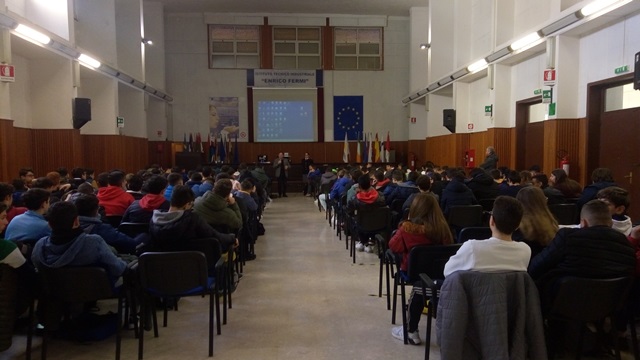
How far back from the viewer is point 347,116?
2036cm

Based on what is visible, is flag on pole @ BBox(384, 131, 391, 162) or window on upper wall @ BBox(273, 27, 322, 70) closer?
flag on pole @ BBox(384, 131, 391, 162)

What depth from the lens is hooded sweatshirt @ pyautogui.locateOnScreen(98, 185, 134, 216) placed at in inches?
208

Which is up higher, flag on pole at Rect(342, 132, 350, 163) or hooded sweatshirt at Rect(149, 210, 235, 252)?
flag on pole at Rect(342, 132, 350, 163)

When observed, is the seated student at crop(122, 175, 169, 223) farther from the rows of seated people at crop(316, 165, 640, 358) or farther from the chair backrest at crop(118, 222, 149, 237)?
the rows of seated people at crop(316, 165, 640, 358)

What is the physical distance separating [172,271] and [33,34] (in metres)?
7.50

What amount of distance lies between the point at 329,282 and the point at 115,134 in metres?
10.0

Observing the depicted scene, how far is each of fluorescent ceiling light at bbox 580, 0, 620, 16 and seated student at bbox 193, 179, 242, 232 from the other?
248 inches

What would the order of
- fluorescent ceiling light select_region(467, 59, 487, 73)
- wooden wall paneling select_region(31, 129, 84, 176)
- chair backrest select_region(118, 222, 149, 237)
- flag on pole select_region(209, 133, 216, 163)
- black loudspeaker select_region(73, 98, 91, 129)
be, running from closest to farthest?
chair backrest select_region(118, 222, 149, 237), wooden wall paneling select_region(31, 129, 84, 176), black loudspeaker select_region(73, 98, 91, 129), fluorescent ceiling light select_region(467, 59, 487, 73), flag on pole select_region(209, 133, 216, 163)

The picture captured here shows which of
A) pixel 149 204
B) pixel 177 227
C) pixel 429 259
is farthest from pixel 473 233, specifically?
pixel 149 204

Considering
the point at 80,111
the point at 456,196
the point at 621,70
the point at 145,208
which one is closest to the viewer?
the point at 145,208

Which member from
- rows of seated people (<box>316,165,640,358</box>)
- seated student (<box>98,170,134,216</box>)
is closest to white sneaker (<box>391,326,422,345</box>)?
rows of seated people (<box>316,165,640,358</box>)

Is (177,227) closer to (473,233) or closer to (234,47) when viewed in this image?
(473,233)

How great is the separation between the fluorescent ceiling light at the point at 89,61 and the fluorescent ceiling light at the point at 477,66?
9720 millimetres

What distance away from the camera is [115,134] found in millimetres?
13312
